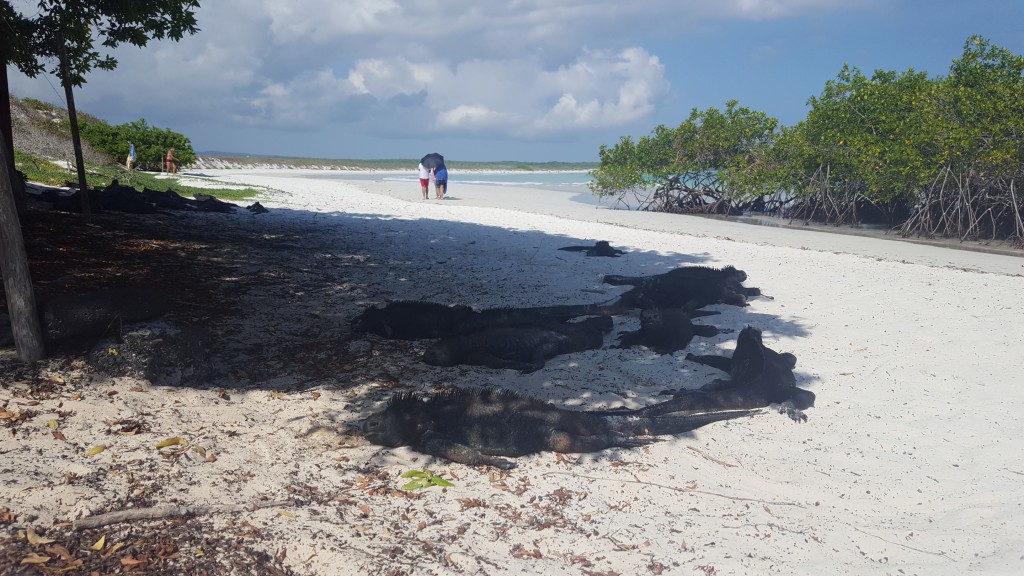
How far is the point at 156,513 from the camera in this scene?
3.22 meters

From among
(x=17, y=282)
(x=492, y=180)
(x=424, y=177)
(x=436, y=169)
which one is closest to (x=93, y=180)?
(x=424, y=177)

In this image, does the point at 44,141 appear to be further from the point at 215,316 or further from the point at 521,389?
the point at 521,389

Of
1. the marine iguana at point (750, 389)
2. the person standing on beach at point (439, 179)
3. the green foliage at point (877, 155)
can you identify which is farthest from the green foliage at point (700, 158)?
the marine iguana at point (750, 389)

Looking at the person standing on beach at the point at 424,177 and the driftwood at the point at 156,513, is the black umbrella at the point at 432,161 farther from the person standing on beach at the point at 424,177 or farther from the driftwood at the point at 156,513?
the driftwood at the point at 156,513

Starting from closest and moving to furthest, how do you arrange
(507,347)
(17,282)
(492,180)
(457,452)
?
(457,452), (17,282), (507,347), (492,180)

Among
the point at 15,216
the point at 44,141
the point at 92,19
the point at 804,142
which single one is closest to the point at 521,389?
the point at 15,216

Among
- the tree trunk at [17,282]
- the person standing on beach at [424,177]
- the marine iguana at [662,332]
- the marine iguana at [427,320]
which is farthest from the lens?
the person standing on beach at [424,177]

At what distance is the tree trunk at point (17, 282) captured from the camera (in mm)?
4418

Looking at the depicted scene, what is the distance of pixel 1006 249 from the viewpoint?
51.0 ft

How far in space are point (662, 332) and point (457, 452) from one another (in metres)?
3.10

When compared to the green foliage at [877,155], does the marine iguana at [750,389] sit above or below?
below

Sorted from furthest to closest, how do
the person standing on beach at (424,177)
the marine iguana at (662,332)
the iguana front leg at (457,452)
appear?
the person standing on beach at (424,177), the marine iguana at (662,332), the iguana front leg at (457,452)

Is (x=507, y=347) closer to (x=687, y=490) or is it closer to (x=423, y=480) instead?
(x=423, y=480)

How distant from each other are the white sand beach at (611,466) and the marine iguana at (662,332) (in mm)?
190
